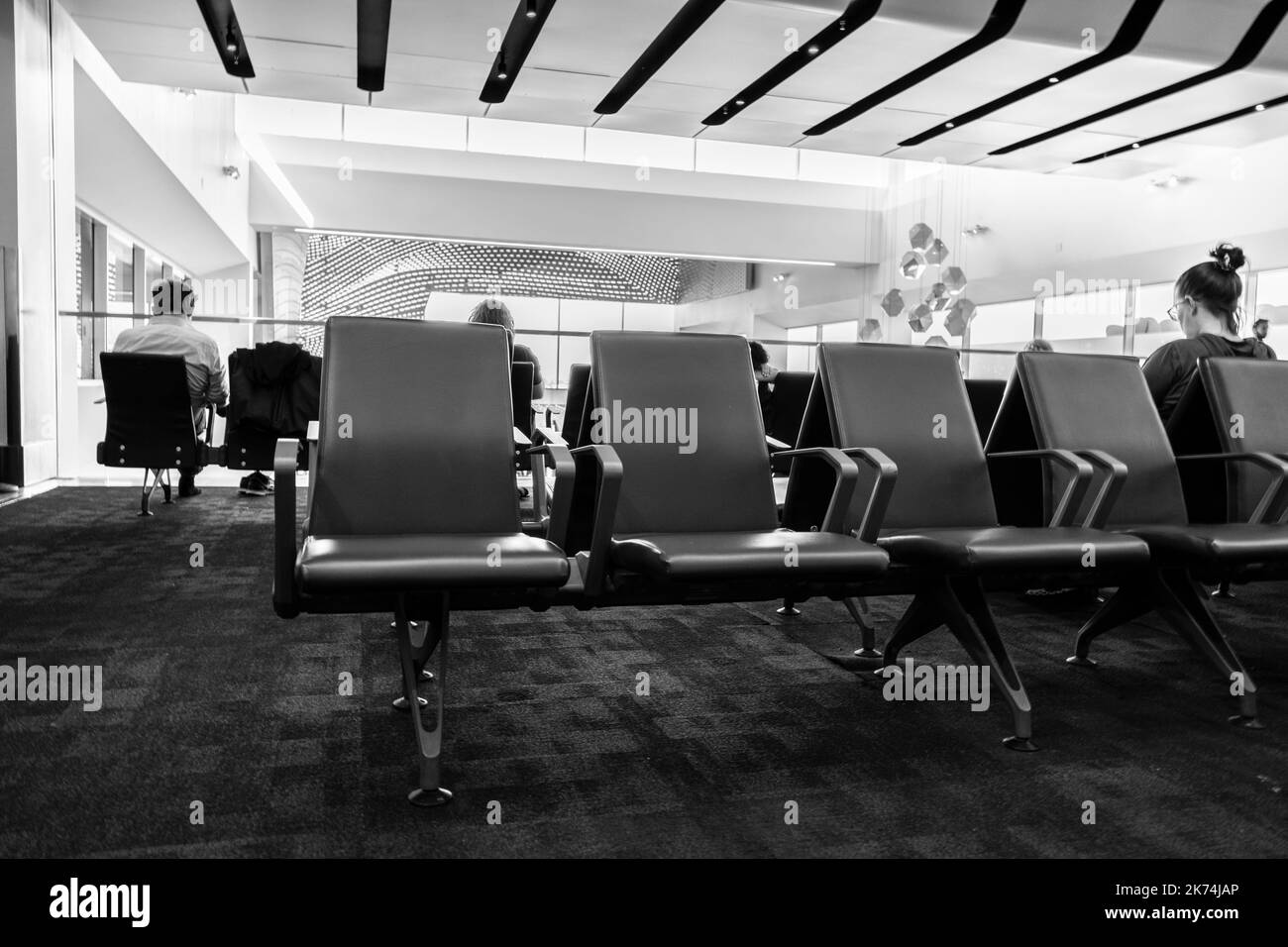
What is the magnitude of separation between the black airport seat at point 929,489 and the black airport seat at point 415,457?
0.79 m

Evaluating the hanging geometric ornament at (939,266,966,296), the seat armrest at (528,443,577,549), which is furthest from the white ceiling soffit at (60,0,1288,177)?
the seat armrest at (528,443,577,549)

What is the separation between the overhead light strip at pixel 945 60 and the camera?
6066mm

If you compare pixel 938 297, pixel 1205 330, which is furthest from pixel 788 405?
pixel 938 297

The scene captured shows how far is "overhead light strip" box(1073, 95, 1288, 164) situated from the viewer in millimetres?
7285

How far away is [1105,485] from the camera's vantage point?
229cm

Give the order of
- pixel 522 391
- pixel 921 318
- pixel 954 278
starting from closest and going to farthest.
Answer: pixel 522 391
pixel 954 278
pixel 921 318

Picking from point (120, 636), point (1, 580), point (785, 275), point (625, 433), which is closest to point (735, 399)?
point (625, 433)

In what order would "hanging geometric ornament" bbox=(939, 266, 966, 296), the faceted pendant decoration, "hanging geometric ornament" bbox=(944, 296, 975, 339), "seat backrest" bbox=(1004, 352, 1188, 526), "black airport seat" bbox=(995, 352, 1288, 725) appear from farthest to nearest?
"hanging geometric ornament" bbox=(944, 296, 975, 339), "hanging geometric ornament" bbox=(939, 266, 966, 296), the faceted pendant decoration, "seat backrest" bbox=(1004, 352, 1188, 526), "black airport seat" bbox=(995, 352, 1288, 725)

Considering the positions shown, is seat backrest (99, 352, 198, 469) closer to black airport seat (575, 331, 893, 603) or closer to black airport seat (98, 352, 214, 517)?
black airport seat (98, 352, 214, 517)

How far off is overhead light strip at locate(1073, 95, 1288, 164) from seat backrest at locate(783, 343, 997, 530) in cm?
664

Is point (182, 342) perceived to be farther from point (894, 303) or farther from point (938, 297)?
point (938, 297)

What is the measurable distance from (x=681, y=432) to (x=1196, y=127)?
7744 millimetres

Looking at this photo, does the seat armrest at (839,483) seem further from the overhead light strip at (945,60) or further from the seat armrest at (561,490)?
the overhead light strip at (945,60)

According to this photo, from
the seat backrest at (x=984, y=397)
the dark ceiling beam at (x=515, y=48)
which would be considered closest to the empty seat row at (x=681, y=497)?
the seat backrest at (x=984, y=397)
